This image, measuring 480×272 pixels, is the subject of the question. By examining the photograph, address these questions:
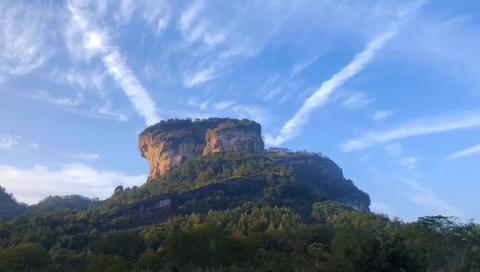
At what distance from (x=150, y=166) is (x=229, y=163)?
37.9 m

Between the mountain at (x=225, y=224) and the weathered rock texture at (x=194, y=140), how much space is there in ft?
1.04

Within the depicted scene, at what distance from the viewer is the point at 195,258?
136ft

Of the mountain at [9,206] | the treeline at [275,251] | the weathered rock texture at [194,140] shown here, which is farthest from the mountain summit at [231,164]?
the treeline at [275,251]

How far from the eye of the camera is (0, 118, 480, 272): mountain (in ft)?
126

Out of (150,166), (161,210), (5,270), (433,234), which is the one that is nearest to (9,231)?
(161,210)

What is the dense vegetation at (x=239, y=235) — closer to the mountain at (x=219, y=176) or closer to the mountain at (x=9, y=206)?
the mountain at (x=219, y=176)

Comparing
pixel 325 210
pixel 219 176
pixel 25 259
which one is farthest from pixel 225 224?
pixel 219 176

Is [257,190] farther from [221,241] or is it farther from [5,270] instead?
[5,270]

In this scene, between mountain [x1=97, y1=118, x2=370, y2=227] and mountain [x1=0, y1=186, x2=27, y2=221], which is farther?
mountain [x1=0, y1=186, x2=27, y2=221]

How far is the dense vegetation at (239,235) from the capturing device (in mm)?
36594

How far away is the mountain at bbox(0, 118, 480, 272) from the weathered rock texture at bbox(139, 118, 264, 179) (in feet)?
1.04

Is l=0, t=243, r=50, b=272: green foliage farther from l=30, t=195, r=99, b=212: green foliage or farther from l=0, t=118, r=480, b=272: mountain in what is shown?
l=30, t=195, r=99, b=212: green foliage

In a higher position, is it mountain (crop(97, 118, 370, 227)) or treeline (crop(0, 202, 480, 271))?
mountain (crop(97, 118, 370, 227))

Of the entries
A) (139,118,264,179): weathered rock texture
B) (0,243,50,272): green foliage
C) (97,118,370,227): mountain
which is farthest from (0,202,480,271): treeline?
(139,118,264,179): weathered rock texture
